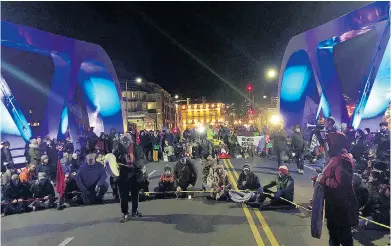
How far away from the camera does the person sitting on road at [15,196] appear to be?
28.5ft

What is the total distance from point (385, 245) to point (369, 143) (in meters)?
8.80

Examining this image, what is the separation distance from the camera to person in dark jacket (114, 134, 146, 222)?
748 centimetres

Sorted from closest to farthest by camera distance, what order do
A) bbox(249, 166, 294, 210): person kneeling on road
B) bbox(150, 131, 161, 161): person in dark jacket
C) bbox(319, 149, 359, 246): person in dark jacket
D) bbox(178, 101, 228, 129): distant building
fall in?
bbox(319, 149, 359, 246): person in dark jacket
bbox(249, 166, 294, 210): person kneeling on road
bbox(150, 131, 161, 161): person in dark jacket
bbox(178, 101, 228, 129): distant building

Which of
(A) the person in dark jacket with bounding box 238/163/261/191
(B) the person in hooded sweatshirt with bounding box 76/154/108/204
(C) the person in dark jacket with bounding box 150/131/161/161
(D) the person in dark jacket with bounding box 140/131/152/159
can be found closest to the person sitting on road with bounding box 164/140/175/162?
(C) the person in dark jacket with bounding box 150/131/161/161

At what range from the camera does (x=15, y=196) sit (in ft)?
29.4

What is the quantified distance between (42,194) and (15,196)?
0.66 meters

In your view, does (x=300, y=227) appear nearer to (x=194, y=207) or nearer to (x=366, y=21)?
(x=194, y=207)

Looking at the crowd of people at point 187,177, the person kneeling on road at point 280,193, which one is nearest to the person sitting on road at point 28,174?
the crowd of people at point 187,177

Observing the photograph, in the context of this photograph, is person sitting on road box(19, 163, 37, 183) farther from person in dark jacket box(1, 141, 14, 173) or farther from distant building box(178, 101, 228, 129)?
distant building box(178, 101, 228, 129)

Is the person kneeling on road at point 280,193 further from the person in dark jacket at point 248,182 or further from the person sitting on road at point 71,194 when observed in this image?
the person sitting on road at point 71,194

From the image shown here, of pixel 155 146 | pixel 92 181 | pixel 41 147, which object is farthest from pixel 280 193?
pixel 155 146

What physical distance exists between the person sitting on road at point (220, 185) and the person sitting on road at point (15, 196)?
507 cm

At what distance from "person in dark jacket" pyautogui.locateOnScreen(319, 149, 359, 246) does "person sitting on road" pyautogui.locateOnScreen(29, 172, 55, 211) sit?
7.51 m

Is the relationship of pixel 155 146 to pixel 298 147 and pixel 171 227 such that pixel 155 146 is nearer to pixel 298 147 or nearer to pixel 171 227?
pixel 298 147
